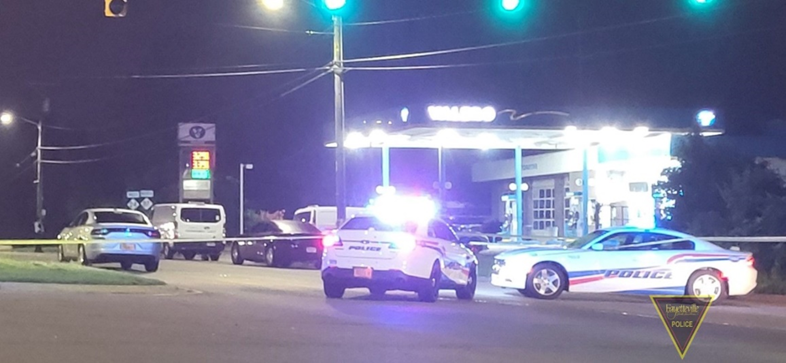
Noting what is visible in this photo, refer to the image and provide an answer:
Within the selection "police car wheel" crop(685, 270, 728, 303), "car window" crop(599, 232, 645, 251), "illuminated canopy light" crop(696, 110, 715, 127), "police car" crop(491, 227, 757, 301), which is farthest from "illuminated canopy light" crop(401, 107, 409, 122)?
"police car wheel" crop(685, 270, 728, 303)

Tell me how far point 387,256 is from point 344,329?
15.3 ft

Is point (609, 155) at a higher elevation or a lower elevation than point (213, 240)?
higher

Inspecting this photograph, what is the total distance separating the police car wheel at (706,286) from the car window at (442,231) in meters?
4.45

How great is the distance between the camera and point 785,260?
2558 cm

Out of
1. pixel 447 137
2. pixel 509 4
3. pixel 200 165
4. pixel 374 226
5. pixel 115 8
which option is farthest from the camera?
pixel 200 165

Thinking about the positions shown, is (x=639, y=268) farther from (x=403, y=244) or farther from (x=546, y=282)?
(x=403, y=244)

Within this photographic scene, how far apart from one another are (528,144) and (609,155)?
3634mm

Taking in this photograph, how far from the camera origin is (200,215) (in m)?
35.0

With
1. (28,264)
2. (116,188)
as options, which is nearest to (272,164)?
(116,188)

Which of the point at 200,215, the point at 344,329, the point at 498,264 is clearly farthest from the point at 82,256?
the point at 344,329

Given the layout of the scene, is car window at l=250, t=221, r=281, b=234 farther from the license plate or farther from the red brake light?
the license plate

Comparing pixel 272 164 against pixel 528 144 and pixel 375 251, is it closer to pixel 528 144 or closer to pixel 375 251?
pixel 528 144

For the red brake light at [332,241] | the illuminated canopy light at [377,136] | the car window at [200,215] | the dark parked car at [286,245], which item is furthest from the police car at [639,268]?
the illuminated canopy light at [377,136]

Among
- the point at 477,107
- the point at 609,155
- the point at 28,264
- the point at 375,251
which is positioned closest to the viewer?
the point at 375,251
